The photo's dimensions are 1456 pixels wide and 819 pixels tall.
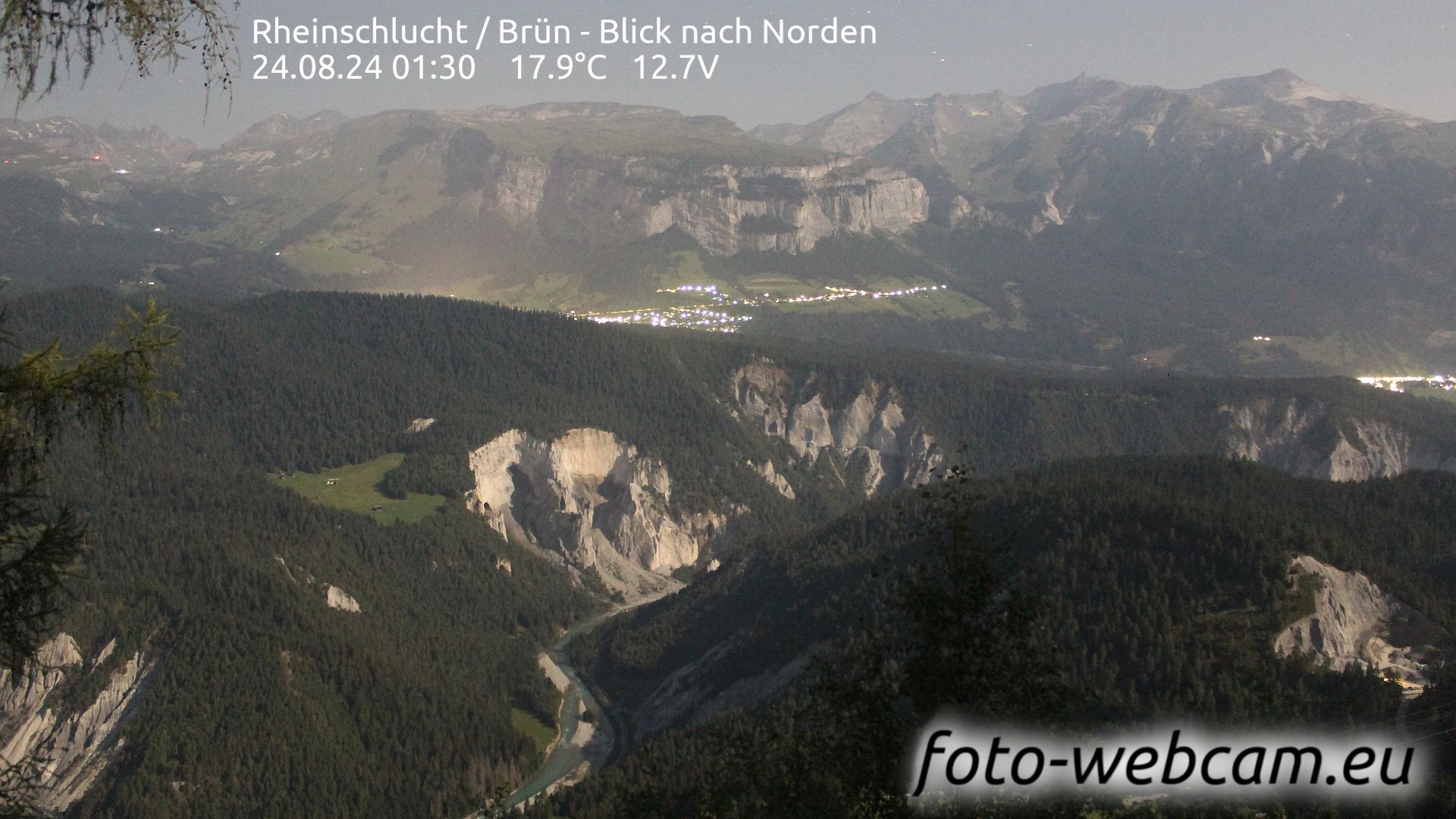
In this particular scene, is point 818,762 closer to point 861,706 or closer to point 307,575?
point 861,706

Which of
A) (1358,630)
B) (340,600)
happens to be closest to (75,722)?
(340,600)

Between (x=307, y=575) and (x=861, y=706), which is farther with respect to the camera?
(x=307, y=575)

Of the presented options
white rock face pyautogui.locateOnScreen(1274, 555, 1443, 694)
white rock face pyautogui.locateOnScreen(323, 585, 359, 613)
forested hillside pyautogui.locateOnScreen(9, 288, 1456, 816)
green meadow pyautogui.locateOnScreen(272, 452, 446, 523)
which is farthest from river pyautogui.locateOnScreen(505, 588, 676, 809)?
white rock face pyautogui.locateOnScreen(1274, 555, 1443, 694)

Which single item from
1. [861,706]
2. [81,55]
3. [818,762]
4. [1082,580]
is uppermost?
[81,55]

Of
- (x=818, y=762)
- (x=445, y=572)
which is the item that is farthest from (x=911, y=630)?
(x=445, y=572)

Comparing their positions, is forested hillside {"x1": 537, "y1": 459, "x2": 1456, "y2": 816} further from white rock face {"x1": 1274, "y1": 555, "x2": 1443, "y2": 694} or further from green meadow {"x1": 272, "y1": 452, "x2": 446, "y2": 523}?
green meadow {"x1": 272, "y1": 452, "x2": 446, "y2": 523}

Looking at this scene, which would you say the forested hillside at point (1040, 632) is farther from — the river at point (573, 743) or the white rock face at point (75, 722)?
the white rock face at point (75, 722)

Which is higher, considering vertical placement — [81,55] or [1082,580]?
[81,55]

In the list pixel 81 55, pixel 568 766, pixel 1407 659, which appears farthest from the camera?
pixel 568 766
